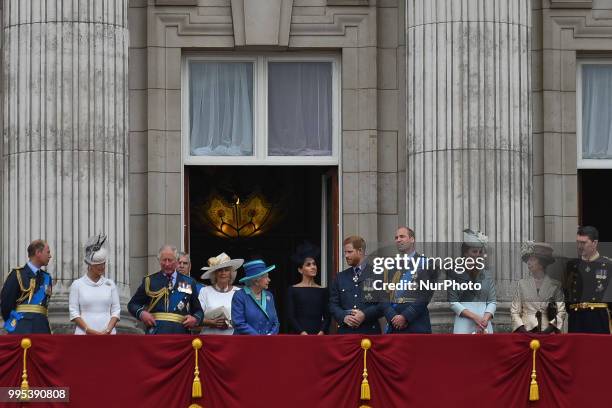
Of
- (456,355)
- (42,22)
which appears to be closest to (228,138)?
(42,22)

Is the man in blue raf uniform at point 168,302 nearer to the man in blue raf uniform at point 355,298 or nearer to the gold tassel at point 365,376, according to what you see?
the man in blue raf uniform at point 355,298

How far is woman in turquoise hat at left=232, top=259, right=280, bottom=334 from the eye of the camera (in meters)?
20.6

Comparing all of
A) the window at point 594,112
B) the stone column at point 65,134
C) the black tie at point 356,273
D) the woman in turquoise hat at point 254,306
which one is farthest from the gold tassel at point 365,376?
the window at point 594,112

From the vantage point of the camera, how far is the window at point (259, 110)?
997 inches

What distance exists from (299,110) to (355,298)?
530cm

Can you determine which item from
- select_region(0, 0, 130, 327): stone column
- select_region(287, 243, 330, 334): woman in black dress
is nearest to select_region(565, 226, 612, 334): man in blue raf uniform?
select_region(287, 243, 330, 334): woman in black dress

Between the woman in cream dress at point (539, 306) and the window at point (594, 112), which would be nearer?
the woman in cream dress at point (539, 306)

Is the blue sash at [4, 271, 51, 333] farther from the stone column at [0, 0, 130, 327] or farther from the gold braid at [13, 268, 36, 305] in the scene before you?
the stone column at [0, 0, 130, 327]

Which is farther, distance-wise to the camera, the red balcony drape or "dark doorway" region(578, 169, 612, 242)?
"dark doorway" region(578, 169, 612, 242)

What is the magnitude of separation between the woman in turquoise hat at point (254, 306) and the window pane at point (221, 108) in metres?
4.75

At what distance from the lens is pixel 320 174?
2634 cm

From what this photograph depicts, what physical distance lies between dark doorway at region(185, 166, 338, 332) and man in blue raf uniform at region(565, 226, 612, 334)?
298 inches

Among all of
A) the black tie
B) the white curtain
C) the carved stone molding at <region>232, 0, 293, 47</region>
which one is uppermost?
the carved stone molding at <region>232, 0, 293, 47</region>

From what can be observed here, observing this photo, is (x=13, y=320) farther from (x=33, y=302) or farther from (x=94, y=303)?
(x=94, y=303)
